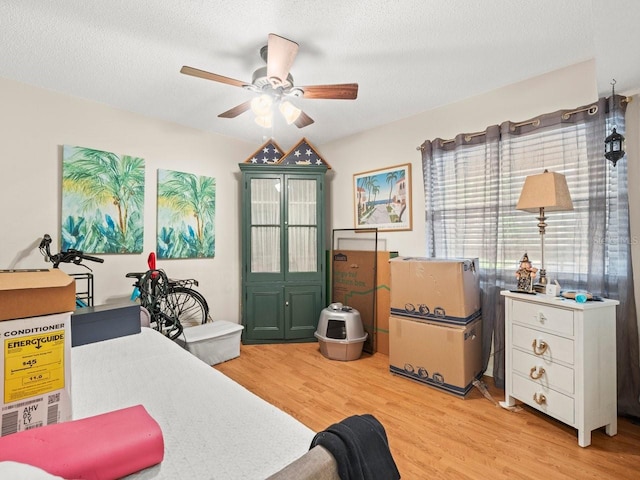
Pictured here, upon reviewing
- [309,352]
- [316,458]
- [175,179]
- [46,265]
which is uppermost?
[175,179]

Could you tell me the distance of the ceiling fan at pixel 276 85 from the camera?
1.79 m

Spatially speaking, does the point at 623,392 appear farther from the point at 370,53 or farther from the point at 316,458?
the point at 370,53

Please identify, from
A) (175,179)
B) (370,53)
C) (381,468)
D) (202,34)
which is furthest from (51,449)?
(175,179)

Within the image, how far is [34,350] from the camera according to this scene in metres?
0.65

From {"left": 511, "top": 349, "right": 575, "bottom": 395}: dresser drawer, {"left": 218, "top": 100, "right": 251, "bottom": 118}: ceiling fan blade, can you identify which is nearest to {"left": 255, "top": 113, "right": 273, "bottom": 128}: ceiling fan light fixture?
{"left": 218, "top": 100, "right": 251, "bottom": 118}: ceiling fan blade

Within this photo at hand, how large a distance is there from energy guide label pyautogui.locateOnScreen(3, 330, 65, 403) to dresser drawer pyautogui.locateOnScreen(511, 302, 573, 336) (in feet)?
7.93

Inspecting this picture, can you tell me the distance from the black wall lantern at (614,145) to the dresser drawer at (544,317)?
109 centimetres

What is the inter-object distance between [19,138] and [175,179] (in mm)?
1222

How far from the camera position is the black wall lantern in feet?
6.54

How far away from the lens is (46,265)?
8.39 ft

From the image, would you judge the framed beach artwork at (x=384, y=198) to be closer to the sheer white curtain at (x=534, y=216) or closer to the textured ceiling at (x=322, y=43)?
the sheer white curtain at (x=534, y=216)

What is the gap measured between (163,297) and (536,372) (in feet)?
10.1

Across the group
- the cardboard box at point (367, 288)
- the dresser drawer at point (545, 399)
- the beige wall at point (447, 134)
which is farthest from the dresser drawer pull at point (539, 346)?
the cardboard box at point (367, 288)

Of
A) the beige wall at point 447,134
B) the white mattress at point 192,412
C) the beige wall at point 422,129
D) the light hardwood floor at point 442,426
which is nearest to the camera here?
the white mattress at point 192,412
